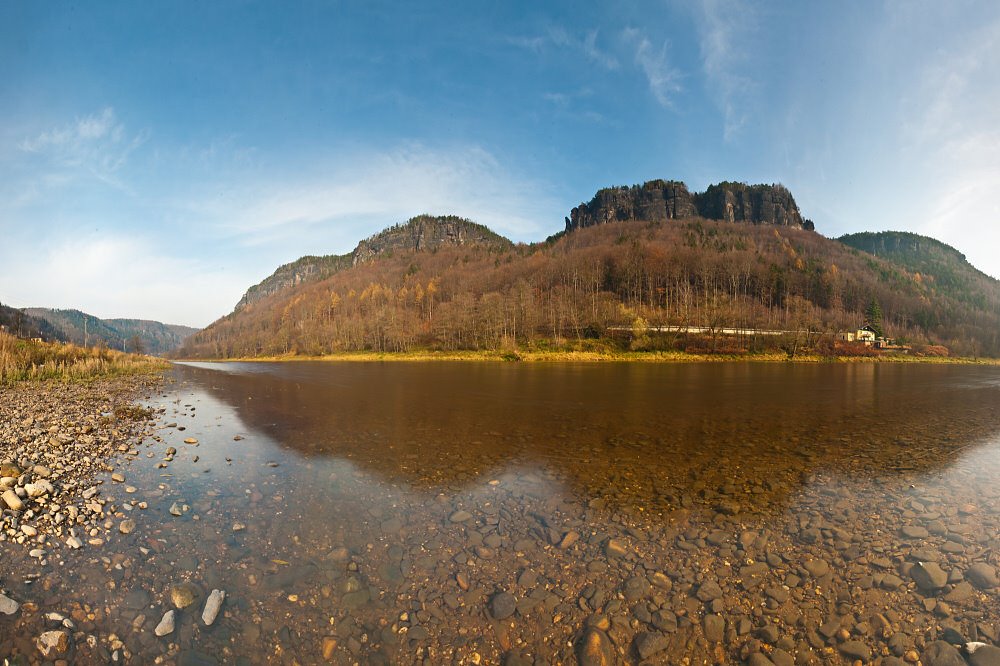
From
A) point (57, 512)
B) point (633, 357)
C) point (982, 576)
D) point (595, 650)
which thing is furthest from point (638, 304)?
point (57, 512)

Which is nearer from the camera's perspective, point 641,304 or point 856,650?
point 856,650

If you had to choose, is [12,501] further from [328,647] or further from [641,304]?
[641,304]

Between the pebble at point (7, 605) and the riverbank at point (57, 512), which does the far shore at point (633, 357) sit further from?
the pebble at point (7, 605)

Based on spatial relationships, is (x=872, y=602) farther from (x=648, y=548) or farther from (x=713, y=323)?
(x=713, y=323)

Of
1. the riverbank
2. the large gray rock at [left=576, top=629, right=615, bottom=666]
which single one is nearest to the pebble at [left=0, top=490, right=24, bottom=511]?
the riverbank

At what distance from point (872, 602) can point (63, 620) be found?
10451 millimetres

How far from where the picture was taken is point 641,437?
16.2 meters

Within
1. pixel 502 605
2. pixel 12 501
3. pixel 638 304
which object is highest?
pixel 638 304

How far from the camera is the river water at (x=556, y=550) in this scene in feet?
16.2

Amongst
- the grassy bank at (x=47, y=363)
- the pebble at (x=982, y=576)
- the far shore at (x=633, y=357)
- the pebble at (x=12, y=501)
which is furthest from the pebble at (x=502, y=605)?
the far shore at (x=633, y=357)

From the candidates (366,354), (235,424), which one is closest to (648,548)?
(235,424)

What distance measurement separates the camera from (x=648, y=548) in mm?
7168

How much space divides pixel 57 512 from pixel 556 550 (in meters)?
9.44

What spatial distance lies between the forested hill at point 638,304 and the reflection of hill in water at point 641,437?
241 ft
